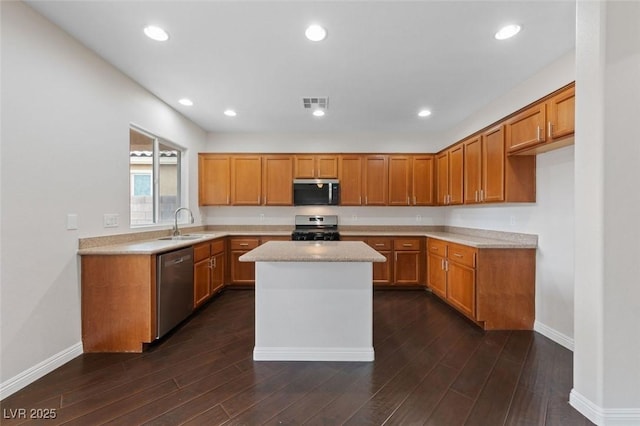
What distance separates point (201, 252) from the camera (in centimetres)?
348

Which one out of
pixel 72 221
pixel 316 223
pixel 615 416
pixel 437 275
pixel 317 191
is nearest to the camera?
pixel 615 416

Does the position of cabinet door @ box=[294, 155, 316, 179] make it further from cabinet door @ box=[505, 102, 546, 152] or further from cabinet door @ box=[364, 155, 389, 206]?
cabinet door @ box=[505, 102, 546, 152]

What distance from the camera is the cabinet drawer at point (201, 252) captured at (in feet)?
10.9

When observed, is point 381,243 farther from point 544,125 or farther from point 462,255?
point 544,125

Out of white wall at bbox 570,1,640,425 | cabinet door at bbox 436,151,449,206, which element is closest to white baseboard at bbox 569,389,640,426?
white wall at bbox 570,1,640,425

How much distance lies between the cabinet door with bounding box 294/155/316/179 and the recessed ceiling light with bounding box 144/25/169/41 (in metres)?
2.67

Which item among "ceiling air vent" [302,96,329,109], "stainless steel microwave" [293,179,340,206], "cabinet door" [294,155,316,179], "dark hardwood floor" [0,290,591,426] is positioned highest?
"ceiling air vent" [302,96,329,109]

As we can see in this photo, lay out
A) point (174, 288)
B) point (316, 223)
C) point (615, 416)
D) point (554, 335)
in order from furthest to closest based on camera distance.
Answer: point (316, 223) → point (174, 288) → point (554, 335) → point (615, 416)

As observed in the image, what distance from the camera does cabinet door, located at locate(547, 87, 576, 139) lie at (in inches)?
87.4

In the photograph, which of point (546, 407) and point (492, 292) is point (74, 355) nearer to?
point (546, 407)

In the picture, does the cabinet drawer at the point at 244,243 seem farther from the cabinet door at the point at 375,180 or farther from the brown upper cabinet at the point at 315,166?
the cabinet door at the point at 375,180

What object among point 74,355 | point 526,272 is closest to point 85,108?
point 74,355

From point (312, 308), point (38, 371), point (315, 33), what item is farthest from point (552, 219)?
point (38, 371)

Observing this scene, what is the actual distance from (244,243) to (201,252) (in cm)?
96
